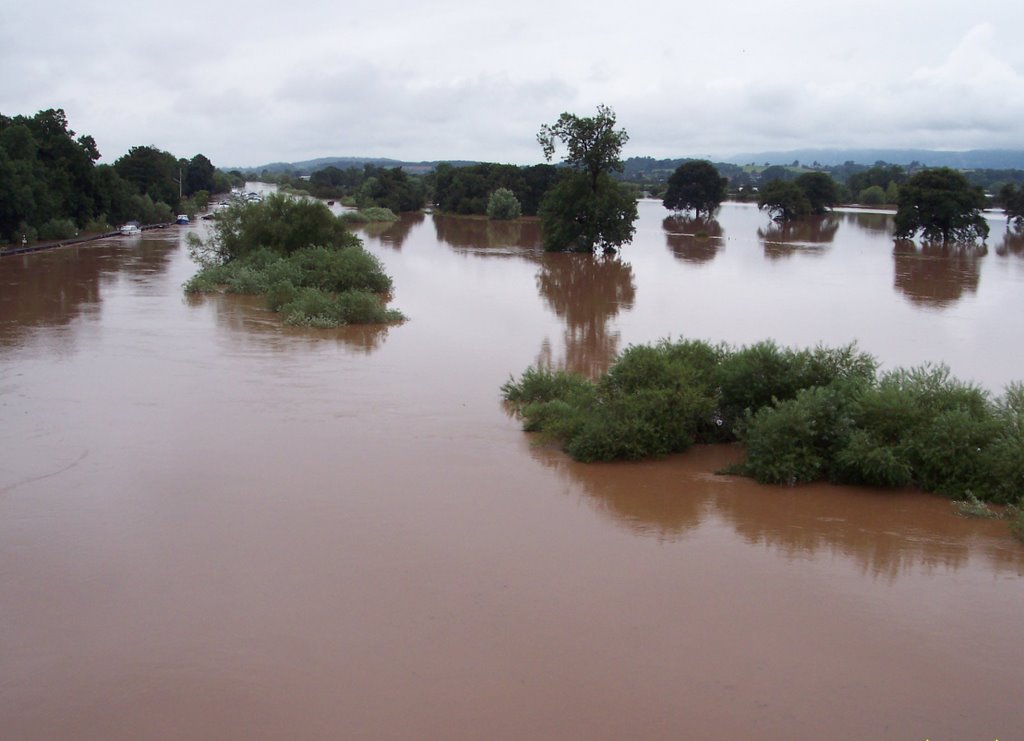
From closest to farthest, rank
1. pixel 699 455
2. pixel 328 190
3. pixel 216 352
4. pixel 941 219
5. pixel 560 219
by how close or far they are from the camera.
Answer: pixel 699 455
pixel 216 352
pixel 560 219
pixel 941 219
pixel 328 190

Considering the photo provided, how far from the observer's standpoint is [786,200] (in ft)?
A: 223

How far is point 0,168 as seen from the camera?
3609cm

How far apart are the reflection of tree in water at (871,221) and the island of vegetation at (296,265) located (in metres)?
42.2

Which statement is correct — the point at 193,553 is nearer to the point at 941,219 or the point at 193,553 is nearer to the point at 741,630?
the point at 741,630

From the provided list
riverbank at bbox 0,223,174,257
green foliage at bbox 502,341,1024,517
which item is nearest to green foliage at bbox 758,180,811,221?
riverbank at bbox 0,223,174,257

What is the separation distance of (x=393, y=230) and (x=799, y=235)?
2588 cm

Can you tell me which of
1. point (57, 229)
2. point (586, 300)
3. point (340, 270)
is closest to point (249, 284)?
point (340, 270)

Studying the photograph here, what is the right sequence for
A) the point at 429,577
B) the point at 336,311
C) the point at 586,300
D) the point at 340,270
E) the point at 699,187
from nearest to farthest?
the point at 429,577
the point at 336,311
the point at 340,270
the point at 586,300
the point at 699,187

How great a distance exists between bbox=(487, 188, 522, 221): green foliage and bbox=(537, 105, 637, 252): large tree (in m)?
26.5

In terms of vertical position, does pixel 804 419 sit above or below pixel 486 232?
below

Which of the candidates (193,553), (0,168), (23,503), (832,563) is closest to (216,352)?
(23,503)

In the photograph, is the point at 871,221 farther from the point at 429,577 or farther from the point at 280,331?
the point at 429,577

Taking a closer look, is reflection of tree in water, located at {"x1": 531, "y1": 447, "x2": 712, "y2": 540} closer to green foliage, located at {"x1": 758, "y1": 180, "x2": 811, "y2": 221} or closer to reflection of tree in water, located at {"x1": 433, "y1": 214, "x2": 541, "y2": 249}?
reflection of tree in water, located at {"x1": 433, "y1": 214, "x2": 541, "y2": 249}

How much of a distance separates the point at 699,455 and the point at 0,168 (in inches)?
1343
